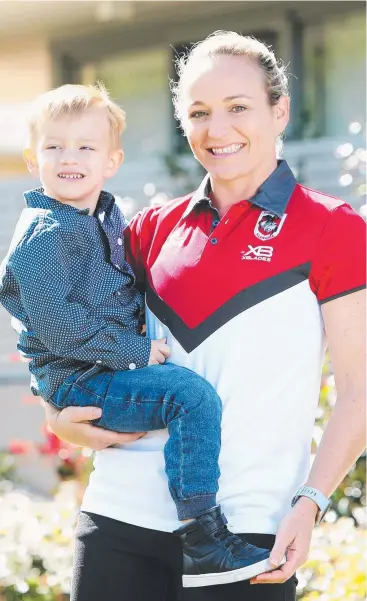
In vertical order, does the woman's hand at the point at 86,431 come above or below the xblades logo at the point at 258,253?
below

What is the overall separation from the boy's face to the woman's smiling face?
347mm

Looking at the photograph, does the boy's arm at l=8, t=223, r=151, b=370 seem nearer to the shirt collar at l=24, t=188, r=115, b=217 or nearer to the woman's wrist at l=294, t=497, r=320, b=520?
the shirt collar at l=24, t=188, r=115, b=217

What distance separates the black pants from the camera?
2.55m

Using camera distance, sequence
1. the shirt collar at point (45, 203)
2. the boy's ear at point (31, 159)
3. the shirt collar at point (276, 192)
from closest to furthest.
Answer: the shirt collar at point (276, 192) → the shirt collar at point (45, 203) → the boy's ear at point (31, 159)

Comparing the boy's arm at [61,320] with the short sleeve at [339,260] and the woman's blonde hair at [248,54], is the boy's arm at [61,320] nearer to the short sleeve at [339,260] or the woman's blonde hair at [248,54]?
the short sleeve at [339,260]

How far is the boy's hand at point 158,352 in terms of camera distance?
2.69 m

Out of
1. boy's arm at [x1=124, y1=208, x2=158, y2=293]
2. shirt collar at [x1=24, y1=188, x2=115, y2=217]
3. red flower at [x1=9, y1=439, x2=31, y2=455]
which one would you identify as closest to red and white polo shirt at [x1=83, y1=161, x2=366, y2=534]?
boy's arm at [x1=124, y1=208, x2=158, y2=293]

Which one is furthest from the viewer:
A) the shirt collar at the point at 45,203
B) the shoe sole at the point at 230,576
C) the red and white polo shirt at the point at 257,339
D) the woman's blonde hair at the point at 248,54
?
the shirt collar at the point at 45,203

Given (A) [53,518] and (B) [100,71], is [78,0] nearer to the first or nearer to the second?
(B) [100,71]

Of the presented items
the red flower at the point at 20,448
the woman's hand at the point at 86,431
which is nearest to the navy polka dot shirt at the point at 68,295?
the woman's hand at the point at 86,431

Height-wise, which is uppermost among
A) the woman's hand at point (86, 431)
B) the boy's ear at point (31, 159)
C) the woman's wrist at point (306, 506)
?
the boy's ear at point (31, 159)

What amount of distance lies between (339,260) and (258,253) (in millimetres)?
227

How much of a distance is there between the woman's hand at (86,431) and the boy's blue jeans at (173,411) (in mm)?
23

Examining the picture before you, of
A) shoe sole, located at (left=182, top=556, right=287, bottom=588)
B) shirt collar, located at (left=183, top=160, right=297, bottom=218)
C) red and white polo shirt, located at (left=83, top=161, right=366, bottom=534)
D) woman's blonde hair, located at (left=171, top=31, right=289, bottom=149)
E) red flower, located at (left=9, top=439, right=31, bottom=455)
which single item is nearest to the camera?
shoe sole, located at (left=182, top=556, right=287, bottom=588)
